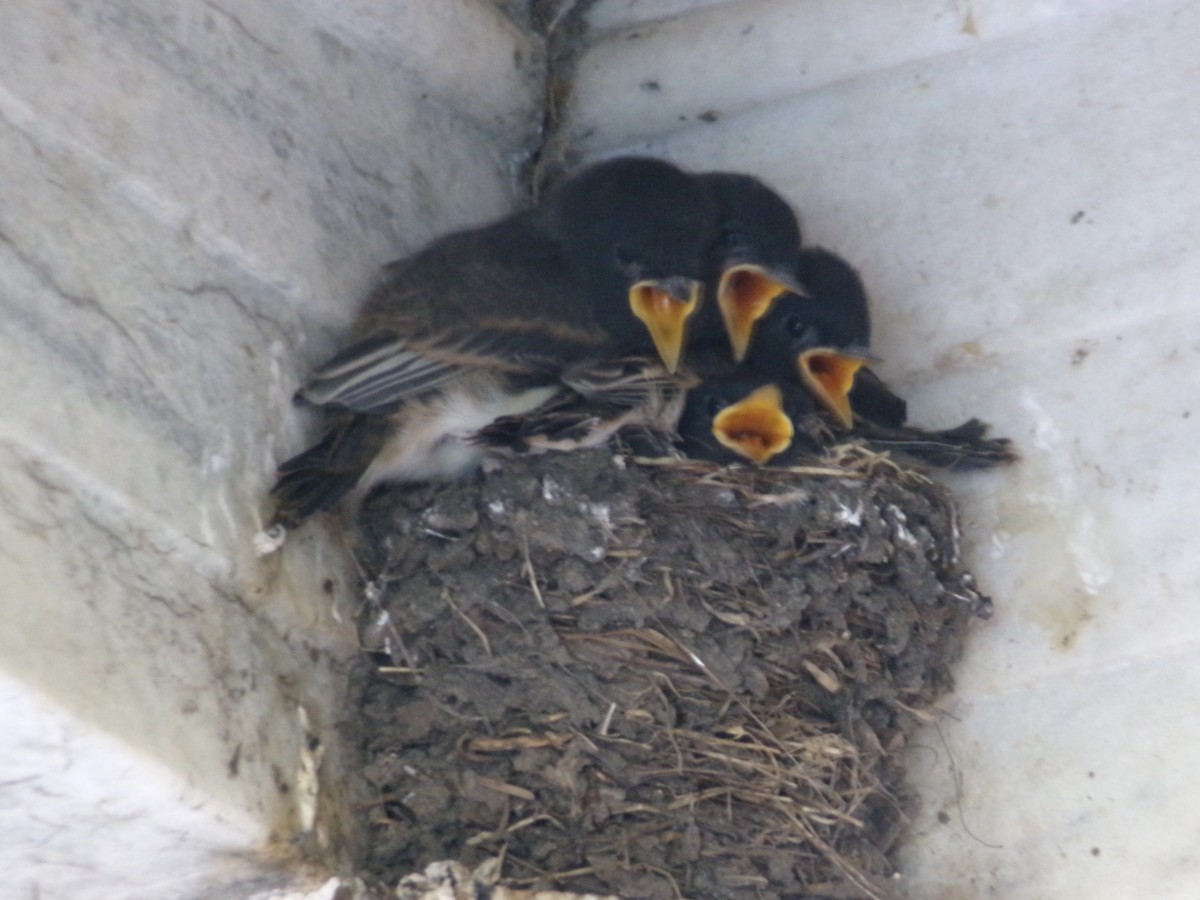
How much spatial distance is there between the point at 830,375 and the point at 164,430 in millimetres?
1578

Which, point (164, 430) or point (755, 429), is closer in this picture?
point (164, 430)

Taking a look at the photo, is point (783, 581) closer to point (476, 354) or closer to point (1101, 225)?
point (476, 354)

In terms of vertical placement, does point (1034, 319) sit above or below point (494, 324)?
below

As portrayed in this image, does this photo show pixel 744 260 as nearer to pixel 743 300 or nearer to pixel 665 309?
pixel 743 300

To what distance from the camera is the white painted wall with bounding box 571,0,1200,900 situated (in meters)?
3.32

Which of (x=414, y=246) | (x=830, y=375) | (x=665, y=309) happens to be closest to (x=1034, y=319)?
(x=830, y=375)

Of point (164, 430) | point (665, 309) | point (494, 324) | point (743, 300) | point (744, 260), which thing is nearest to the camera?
point (164, 430)

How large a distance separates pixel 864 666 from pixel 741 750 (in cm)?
32

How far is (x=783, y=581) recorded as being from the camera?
130 inches

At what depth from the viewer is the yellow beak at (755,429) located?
137 inches

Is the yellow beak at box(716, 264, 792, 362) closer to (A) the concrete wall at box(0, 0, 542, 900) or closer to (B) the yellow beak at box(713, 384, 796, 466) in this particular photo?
(B) the yellow beak at box(713, 384, 796, 466)

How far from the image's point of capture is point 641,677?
3.25m

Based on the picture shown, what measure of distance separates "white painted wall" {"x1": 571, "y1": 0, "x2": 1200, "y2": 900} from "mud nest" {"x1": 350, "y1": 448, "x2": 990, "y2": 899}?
25cm

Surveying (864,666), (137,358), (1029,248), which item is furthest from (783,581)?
(137,358)
